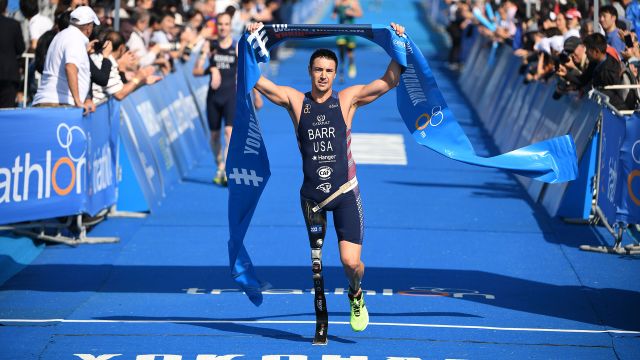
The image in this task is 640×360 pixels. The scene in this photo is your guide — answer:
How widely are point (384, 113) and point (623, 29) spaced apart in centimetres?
985

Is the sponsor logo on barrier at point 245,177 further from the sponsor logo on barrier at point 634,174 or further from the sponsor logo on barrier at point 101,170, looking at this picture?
the sponsor logo on barrier at point 634,174

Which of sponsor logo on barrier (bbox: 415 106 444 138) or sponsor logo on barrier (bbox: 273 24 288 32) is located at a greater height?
sponsor logo on barrier (bbox: 273 24 288 32)

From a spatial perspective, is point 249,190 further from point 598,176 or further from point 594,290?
point 598,176

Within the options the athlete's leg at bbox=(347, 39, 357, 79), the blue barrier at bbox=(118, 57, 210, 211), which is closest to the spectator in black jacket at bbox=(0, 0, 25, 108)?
the blue barrier at bbox=(118, 57, 210, 211)

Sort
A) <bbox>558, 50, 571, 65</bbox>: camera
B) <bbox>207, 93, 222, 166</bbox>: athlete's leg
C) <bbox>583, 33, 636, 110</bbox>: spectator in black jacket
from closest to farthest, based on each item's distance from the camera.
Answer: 1. <bbox>583, 33, 636, 110</bbox>: spectator in black jacket
2. <bbox>558, 50, 571, 65</bbox>: camera
3. <bbox>207, 93, 222, 166</bbox>: athlete's leg

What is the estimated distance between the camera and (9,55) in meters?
14.5

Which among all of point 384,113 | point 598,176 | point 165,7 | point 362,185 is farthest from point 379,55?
point 598,176

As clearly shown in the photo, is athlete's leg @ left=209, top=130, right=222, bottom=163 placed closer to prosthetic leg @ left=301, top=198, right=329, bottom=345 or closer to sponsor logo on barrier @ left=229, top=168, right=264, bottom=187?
sponsor logo on barrier @ left=229, top=168, right=264, bottom=187

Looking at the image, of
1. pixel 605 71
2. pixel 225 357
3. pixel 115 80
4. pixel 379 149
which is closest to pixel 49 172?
pixel 115 80

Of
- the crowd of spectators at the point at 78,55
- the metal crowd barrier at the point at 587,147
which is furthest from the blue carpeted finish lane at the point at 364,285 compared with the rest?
the crowd of spectators at the point at 78,55

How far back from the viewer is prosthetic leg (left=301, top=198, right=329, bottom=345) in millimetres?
9070

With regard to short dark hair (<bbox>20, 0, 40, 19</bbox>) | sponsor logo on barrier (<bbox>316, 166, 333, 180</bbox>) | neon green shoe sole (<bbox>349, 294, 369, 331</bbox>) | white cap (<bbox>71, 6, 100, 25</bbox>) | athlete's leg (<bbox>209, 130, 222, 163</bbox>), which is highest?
white cap (<bbox>71, 6, 100, 25</bbox>)

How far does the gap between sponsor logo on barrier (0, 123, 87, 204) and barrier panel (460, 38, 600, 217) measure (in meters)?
5.75

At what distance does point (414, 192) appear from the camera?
54.4 ft
